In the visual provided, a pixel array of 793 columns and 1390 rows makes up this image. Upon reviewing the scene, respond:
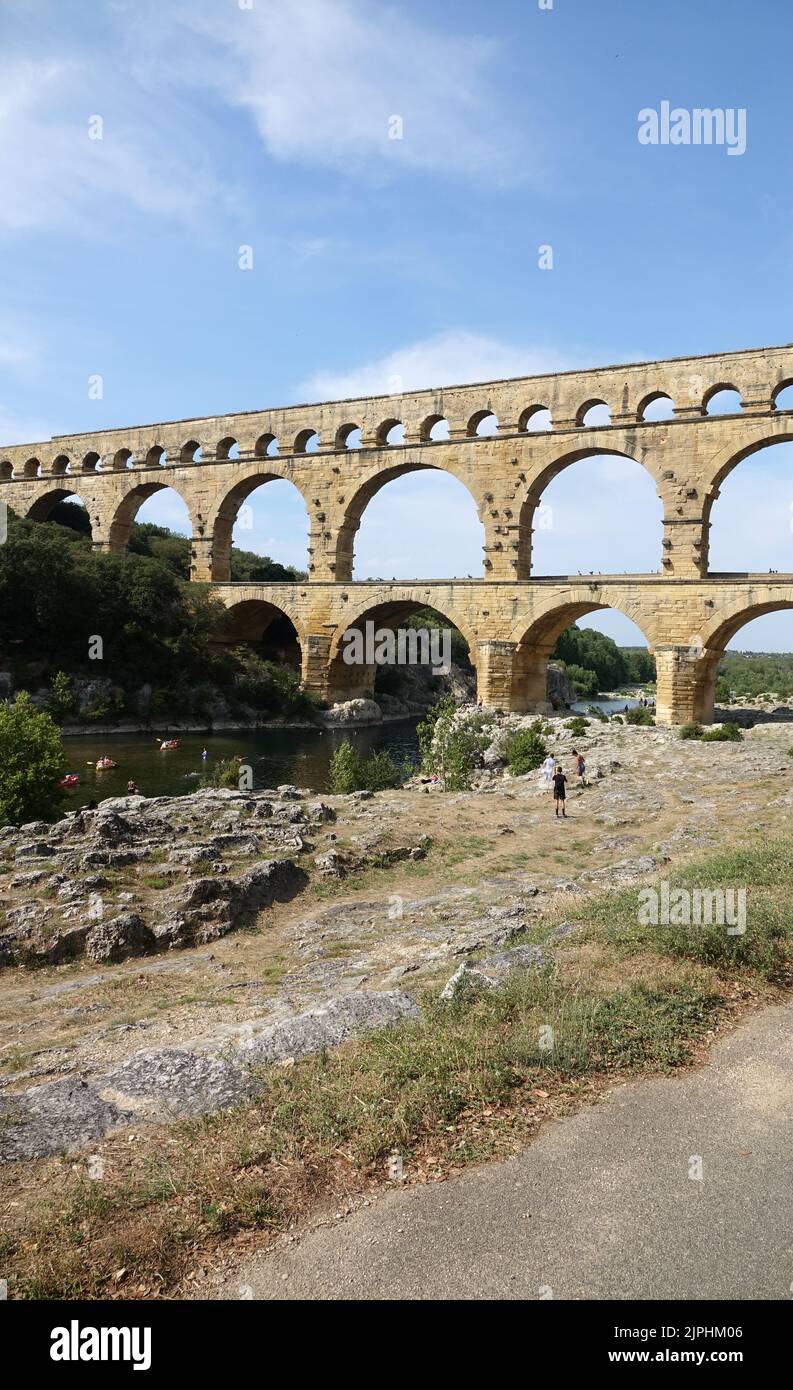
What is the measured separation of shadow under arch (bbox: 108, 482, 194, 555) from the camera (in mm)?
42216

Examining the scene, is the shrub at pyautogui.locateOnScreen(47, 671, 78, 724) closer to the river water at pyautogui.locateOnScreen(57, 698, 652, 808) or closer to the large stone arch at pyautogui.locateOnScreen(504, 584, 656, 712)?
the river water at pyautogui.locateOnScreen(57, 698, 652, 808)

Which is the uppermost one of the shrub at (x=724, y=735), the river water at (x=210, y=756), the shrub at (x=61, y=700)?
the shrub at (x=61, y=700)

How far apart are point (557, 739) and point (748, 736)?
5.92 m

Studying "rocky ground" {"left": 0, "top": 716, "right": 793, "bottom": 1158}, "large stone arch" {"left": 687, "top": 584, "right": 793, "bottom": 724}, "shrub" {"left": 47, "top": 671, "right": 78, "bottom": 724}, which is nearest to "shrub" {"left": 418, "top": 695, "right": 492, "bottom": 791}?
"rocky ground" {"left": 0, "top": 716, "right": 793, "bottom": 1158}

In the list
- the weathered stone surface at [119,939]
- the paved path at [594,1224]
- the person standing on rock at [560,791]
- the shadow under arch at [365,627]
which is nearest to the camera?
the paved path at [594,1224]

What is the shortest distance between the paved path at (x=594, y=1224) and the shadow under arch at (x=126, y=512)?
4184cm

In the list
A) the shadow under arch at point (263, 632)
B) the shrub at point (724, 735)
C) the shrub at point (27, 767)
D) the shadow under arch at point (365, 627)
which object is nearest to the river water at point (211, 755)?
the shadow under arch at point (365, 627)

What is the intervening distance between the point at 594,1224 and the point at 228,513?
39078 mm

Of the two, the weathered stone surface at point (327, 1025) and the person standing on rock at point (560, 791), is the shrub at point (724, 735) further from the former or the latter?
the weathered stone surface at point (327, 1025)

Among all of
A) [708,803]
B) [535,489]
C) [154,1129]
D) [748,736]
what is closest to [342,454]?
[535,489]

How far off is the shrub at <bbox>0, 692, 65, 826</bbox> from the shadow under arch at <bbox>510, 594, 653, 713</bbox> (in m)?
19.2

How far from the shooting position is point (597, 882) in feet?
32.4

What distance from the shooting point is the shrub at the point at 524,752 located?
839 inches

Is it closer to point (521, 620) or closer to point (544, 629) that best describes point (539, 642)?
point (544, 629)
